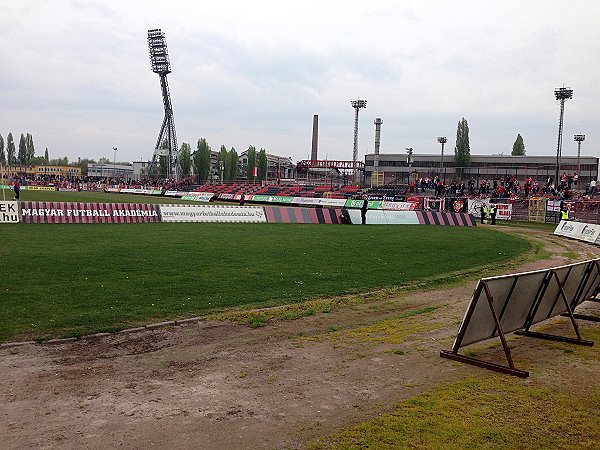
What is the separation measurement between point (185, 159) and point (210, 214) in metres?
95.3

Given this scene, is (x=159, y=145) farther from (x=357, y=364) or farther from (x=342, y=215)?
(x=357, y=364)

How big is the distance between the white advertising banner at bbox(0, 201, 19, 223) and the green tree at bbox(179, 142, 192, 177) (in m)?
97.9

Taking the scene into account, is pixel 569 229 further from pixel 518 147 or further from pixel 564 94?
pixel 518 147

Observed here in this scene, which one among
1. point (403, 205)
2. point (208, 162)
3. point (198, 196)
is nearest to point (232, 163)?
point (208, 162)

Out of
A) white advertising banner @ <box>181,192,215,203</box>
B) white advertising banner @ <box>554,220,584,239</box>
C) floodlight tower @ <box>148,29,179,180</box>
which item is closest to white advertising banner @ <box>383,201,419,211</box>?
white advertising banner @ <box>554,220,584,239</box>

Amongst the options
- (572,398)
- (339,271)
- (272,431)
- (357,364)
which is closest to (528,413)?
(572,398)

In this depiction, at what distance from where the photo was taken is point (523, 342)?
904 centimetres

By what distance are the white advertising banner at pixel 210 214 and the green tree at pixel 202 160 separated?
84.6 metres

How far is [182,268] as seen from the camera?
1514 cm

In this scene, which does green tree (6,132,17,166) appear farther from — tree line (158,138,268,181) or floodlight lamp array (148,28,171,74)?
floodlight lamp array (148,28,171,74)

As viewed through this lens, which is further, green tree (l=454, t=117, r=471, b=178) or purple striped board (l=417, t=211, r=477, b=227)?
green tree (l=454, t=117, r=471, b=178)

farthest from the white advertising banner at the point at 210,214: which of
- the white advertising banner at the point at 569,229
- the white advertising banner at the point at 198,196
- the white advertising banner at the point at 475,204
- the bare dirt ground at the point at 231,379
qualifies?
the white advertising banner at the point at 198,196

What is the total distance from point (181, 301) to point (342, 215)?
25992 millimetres

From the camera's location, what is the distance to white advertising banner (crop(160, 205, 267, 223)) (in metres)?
→ 32.6
